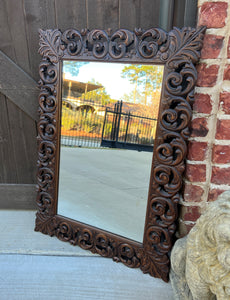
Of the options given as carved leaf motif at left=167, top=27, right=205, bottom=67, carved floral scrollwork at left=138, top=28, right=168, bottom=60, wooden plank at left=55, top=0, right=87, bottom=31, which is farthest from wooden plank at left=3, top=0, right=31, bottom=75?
carved leaf motif at left=167, top=27, right=205, bottom=67

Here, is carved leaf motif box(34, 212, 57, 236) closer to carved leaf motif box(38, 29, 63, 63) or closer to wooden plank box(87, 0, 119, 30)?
carved leaf motif box(38, 29, 63, 63)

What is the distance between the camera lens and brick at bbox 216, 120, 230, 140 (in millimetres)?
1064

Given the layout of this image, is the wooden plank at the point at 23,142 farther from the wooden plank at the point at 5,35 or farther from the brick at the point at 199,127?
the brick at the point at 199,127

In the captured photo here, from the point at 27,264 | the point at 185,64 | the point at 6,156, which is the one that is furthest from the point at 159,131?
the point at 6,156

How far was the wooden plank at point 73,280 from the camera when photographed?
1.15 m

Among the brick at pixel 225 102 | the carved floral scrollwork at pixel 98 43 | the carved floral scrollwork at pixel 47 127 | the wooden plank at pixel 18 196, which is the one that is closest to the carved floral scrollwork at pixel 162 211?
the brick at pixel 225 102

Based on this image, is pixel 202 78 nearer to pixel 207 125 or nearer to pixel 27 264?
pixel 207 125

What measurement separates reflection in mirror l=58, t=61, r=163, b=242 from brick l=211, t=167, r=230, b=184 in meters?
0.34

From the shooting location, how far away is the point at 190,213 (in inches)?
47.5

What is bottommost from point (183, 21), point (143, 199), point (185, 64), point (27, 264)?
point (27, 264)

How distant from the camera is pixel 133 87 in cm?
125

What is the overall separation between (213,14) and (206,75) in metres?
0.27

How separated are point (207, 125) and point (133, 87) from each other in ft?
1.48

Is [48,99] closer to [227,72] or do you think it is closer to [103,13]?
[103,13]
